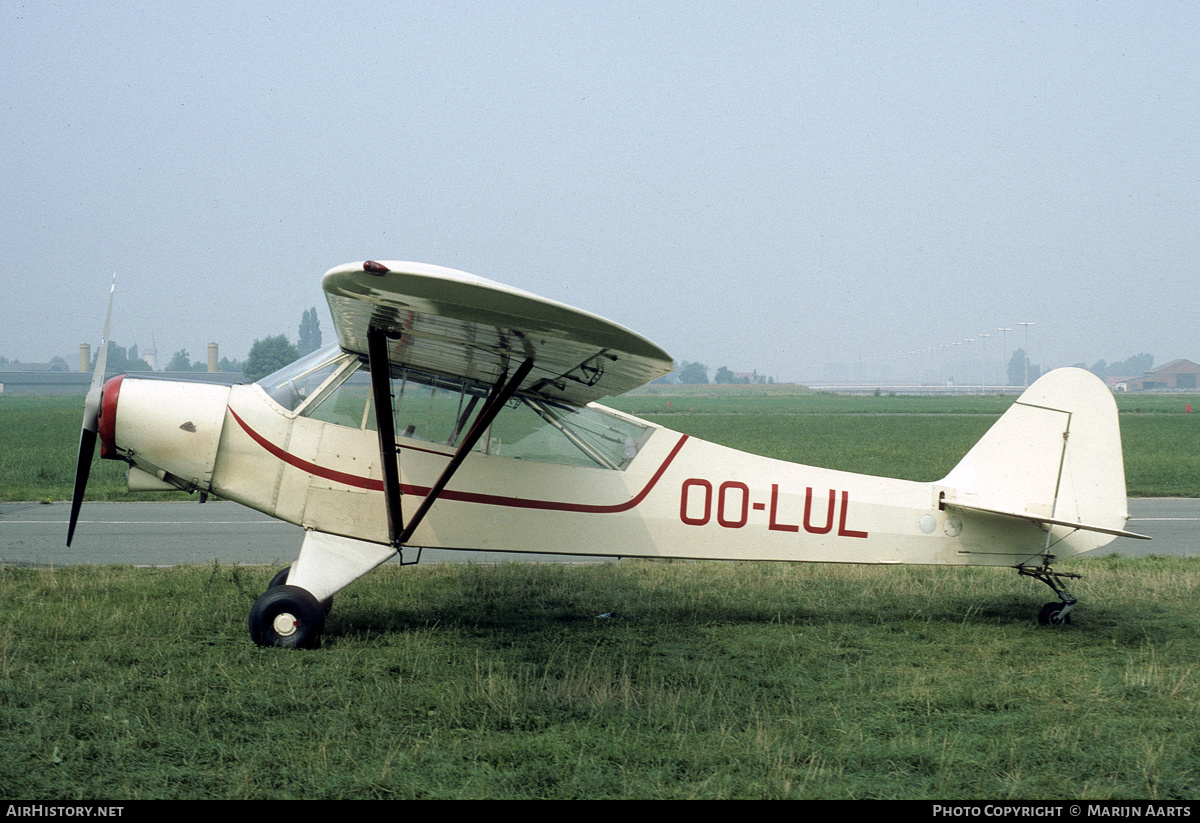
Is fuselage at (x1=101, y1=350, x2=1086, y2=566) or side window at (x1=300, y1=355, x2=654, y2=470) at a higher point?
side window at (x1=300, y1=355, x2=654, y2=470)

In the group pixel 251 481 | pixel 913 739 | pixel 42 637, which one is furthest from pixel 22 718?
pixel 913 739

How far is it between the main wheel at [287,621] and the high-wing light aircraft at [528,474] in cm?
1

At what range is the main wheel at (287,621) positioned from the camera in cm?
602

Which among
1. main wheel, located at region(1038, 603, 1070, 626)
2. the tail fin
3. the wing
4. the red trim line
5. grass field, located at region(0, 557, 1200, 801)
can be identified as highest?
the wing

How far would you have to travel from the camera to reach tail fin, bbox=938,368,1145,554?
6980 millimetres

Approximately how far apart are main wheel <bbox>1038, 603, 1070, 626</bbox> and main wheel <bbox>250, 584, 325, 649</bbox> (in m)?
5.70

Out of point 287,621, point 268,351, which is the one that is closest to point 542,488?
point 287,621

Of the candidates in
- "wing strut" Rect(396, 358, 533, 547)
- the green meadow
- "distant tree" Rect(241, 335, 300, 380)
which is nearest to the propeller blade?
the green meadow

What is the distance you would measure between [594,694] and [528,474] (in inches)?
82.7

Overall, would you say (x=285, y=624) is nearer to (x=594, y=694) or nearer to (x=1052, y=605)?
(x=594, y=694)

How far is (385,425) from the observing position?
5.93m

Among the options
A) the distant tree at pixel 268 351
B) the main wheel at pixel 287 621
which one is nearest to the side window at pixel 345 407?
the main wheel at pixel 287 621

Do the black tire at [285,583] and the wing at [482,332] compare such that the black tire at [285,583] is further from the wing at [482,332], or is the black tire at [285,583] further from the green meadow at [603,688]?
the wing at [482,332]

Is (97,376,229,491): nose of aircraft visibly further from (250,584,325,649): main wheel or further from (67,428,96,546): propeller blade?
(250,584,325,649): main wheel
